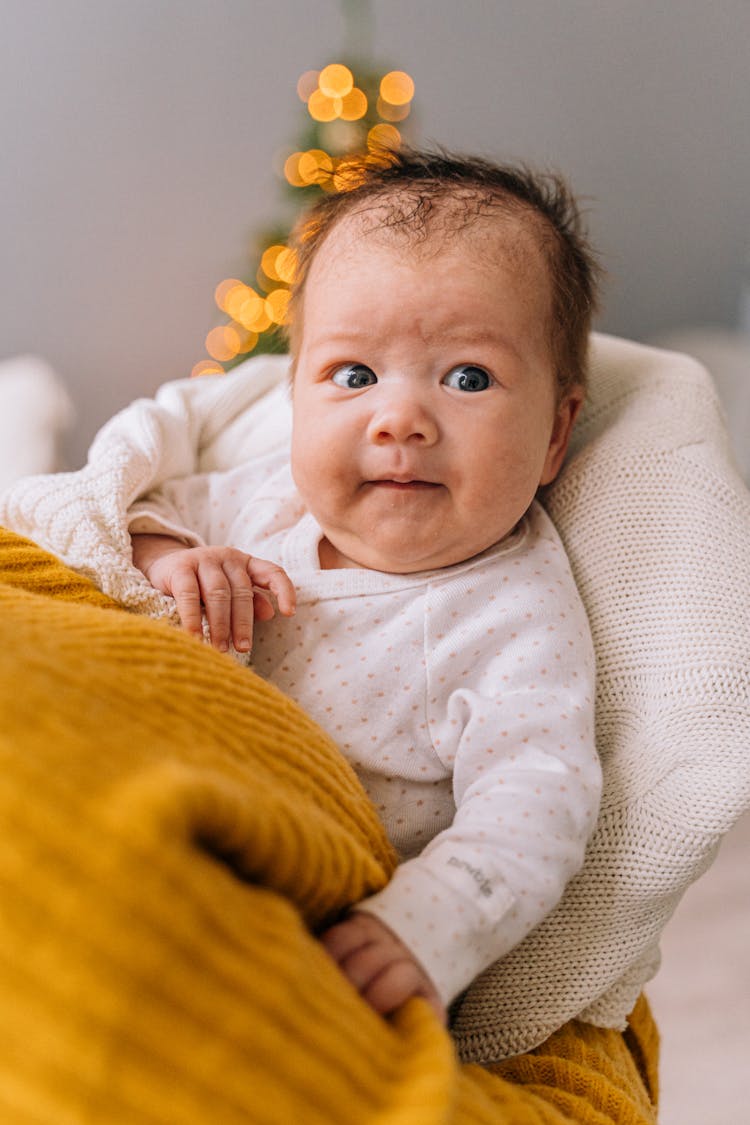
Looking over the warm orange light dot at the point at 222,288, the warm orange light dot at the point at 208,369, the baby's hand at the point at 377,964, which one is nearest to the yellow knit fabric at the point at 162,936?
the baby's hand at the point at 377,964

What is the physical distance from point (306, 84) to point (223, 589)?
1.93 metres

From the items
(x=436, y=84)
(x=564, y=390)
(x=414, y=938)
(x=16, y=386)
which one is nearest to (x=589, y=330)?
(x=564, y=390)

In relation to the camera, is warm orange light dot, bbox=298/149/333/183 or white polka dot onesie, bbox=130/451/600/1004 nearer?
white polka dot onesie, bbox=130/451/600/1004

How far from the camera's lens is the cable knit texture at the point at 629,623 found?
737 millimetres

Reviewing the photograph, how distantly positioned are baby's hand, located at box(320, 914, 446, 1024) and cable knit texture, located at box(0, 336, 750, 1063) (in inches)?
8.8

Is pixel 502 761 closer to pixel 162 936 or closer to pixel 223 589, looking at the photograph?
pixel 223 589

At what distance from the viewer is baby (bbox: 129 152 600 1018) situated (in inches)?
32.6

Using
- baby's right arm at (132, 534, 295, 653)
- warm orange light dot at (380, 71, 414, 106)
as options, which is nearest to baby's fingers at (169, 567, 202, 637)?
baby's right arm at (132, 534, 295, 653)

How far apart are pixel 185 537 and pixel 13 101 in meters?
1.85

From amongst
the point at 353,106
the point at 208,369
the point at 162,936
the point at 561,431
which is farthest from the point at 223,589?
the point at 208,369

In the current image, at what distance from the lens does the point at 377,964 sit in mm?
518

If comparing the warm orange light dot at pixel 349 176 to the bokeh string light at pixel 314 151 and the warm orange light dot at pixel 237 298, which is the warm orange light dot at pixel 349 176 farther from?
the warm orange light dot at pixel 237 298

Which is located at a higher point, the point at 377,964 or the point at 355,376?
the point at 355,376

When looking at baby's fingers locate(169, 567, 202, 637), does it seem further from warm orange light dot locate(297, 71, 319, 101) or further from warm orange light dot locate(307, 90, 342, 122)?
warm orange light dot locate(297, 71, 319, 101)
